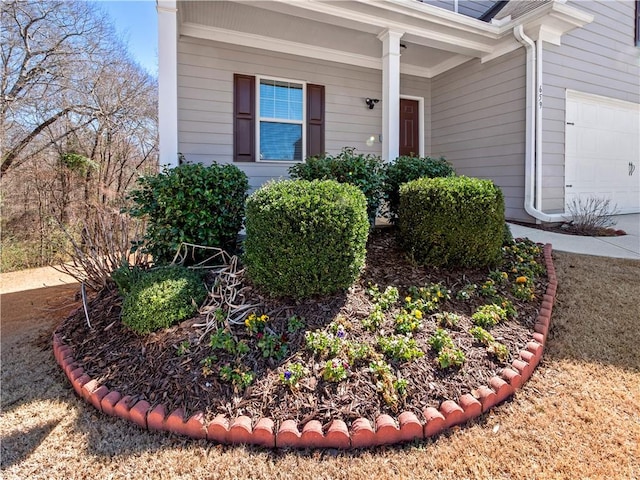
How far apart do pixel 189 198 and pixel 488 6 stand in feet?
23.0

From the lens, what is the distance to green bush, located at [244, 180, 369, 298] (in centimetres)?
270

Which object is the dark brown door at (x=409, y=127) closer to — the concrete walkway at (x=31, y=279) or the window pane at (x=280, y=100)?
the window pane at (x=280, y=100)

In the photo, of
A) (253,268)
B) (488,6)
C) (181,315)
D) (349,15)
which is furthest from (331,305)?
(488,6)

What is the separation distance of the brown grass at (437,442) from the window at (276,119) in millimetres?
4381

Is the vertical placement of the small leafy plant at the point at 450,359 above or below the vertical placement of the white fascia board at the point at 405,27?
below

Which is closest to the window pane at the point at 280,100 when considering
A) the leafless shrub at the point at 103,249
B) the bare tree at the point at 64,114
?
the leafless shrub at the point at 103,249

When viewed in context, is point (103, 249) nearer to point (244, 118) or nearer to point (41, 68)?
point (244, 118)

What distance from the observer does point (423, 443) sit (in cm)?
196

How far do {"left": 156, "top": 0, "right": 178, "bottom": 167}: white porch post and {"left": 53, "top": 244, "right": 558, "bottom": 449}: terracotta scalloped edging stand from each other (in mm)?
2803

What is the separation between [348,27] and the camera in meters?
5.45

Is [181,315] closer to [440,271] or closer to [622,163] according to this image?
[440,271]

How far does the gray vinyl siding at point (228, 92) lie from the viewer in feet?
18.7

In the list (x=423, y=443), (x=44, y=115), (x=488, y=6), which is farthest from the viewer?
(x=44, y=115)

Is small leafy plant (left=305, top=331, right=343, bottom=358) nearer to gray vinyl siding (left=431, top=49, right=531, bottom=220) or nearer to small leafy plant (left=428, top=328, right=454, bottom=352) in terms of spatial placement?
small leafy plant (left=428, top=328, right=454, bottom=352)
